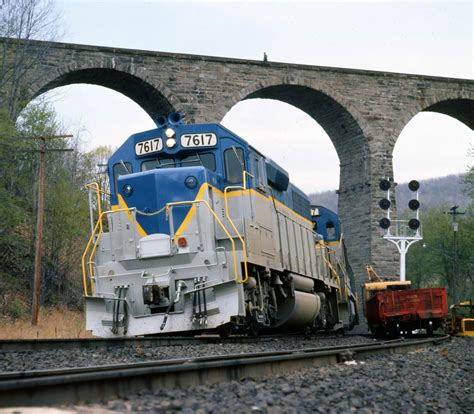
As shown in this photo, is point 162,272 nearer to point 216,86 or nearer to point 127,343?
point 127,343

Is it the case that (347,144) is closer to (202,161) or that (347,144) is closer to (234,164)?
(234,164)

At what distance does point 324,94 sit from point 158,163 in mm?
17342

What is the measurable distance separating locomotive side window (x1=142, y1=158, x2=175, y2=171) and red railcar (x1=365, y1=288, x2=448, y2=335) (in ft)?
25.6

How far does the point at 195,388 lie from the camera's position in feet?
16.1

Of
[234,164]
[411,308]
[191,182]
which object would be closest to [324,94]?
[411,308]

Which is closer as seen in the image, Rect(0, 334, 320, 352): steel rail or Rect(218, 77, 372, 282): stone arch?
Rect(0, 334, 320, 352): steel rail

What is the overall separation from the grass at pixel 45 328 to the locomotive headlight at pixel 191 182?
5.80 meters

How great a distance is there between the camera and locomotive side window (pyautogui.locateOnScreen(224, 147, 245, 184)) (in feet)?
37.0

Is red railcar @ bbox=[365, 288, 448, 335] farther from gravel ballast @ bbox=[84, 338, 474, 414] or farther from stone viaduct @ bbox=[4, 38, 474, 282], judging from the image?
stone viaduct @ bbox=[4, 38, 474, 282]

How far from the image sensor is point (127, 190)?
36.7 feet

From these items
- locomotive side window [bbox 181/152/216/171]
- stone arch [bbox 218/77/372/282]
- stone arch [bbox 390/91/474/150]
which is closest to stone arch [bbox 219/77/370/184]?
stone arch [bbox 218/77/372/282]

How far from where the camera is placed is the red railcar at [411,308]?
56.0ft

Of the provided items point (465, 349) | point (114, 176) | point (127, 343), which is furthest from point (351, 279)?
point (127, 343)

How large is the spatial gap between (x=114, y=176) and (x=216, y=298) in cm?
275
